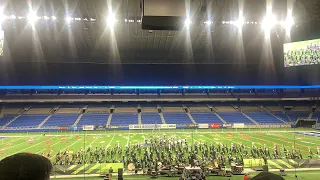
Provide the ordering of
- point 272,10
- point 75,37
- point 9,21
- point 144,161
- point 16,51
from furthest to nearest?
1. point 75,37
2. point 16,51
3. point 9,21
4. point 144,161
5. point 272,10

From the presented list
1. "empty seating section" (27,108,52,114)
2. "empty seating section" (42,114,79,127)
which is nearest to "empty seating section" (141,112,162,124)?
"empty seating section" (42,114,79,127)

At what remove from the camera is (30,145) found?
1593 cm

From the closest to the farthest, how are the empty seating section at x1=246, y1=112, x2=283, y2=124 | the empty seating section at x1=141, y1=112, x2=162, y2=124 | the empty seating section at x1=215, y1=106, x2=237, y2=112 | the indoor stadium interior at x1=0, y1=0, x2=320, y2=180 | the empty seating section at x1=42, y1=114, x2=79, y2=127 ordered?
1. the indoor stadium interior at x1=0, y1=0, x2=320, y2=180
2. the empty seating section at x1=42, y1=114, x2=79, y2=127
3. the empty seating section at x1=141, y1=112, x2=162, y2=124
4. the empty seating section at x1=246, y1=112, x2=283, y2=124
5. the empty seating section at x1=215, y1=106, x2=237, y2=112

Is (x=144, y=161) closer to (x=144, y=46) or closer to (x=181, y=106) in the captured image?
(x=144, y=46)

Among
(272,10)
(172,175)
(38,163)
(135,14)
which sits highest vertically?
(135,14)

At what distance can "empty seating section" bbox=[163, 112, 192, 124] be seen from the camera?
2548 cm

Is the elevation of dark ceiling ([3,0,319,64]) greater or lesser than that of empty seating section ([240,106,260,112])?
greater

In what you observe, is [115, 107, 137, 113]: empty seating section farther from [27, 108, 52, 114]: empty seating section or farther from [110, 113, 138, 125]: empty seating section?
[27, 108, 52, 114]: empty seating section

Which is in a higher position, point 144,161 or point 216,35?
point 216,35

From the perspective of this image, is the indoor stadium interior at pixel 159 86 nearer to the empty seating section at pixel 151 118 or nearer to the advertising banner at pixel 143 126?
the advertising banner at pixel 143 126

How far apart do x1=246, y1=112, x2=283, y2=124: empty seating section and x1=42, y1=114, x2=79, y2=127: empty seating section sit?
19594 mm

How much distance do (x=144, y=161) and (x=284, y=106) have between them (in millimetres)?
25578

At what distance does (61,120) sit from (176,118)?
40.1 feet

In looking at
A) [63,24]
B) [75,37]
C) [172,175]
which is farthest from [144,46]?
[172,175]
